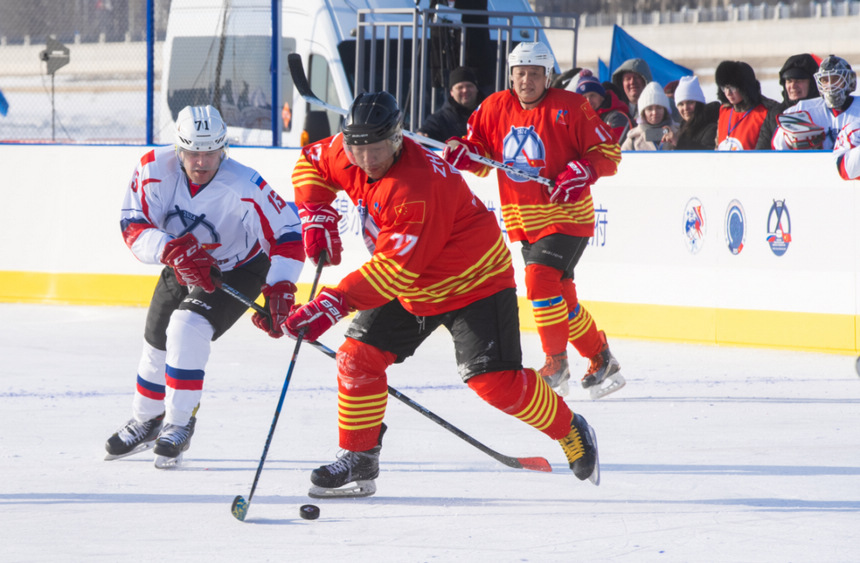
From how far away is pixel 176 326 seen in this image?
3680 mm

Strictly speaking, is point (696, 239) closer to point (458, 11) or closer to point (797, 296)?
point (797, 296)

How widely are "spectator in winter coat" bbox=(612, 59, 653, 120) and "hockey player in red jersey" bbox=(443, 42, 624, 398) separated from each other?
9.87 ft

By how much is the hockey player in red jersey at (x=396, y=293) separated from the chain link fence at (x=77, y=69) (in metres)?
5.10

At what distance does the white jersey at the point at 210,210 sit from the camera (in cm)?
377

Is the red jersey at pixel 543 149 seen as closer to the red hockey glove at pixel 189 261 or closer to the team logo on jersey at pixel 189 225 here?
the team logo on jersey at pixel 189 225

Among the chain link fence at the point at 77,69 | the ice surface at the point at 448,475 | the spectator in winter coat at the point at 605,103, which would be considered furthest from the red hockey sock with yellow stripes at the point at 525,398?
the chain link fence at the point at 77,69

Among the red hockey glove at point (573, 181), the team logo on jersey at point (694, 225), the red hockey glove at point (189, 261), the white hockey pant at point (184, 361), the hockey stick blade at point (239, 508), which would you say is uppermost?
the red hockey glove at point (573, 181)

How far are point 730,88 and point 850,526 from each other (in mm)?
3876

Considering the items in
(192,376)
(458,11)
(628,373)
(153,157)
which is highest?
(458,11)

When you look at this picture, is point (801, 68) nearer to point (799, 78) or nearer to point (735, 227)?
point (799, 78)

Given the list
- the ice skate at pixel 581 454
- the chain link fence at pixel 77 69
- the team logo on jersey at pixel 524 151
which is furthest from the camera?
the chain link fence at pixel 77 69

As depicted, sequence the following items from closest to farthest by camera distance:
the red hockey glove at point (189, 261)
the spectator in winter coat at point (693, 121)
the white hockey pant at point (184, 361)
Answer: the red hockey glove at point (189, 261) → the white hockey pant at point (184, 361) → the spectator in winter coat at point (693, 121)

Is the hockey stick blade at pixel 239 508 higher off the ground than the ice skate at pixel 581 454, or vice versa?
the ice skate at pixel 581 454

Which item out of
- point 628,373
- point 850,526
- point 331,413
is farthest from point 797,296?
point 850,526
